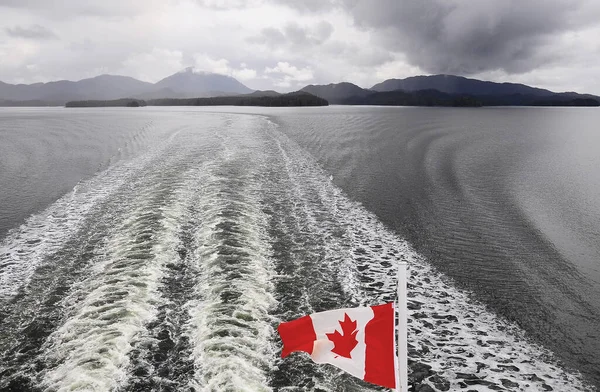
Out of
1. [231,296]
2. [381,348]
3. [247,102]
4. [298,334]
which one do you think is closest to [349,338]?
[381,348]

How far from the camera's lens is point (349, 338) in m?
4.22

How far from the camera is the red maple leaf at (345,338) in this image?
4.18 metres

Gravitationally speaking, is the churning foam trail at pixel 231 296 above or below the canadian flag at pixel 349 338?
below

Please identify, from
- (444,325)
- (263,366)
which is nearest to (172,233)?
(263,366)

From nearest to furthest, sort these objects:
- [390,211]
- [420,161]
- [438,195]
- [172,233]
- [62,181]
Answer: [172,233] → [390,211] → [438,195] → [62,181] → [420,161]

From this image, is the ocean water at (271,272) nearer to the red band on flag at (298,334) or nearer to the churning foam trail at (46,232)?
the churning foam trail at (46,232)

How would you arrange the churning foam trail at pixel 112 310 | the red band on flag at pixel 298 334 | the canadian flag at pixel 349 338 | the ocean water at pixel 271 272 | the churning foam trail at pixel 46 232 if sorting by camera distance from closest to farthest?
the canadian flag at pixel 349 338 → the red band on flag at pixel 298 334 → the churning foam trail at pixel 112 310 → the ocean water at pixel 271 272 → the churning foam trail at pixel 46 232

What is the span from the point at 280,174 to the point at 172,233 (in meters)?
9.32

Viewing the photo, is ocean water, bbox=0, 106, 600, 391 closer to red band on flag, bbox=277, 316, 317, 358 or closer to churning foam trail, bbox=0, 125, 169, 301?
churning foam trail, bbox=0, 125, 169, 301

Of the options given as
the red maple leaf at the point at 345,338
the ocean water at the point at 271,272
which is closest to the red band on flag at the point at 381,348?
the red maple leaf at the point at 345,338

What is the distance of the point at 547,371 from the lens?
6.51m

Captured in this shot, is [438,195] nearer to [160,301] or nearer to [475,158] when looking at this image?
[475,158]

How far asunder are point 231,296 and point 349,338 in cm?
430

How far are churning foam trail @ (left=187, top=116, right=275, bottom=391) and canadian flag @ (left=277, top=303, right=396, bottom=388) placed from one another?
2075 millimetres
